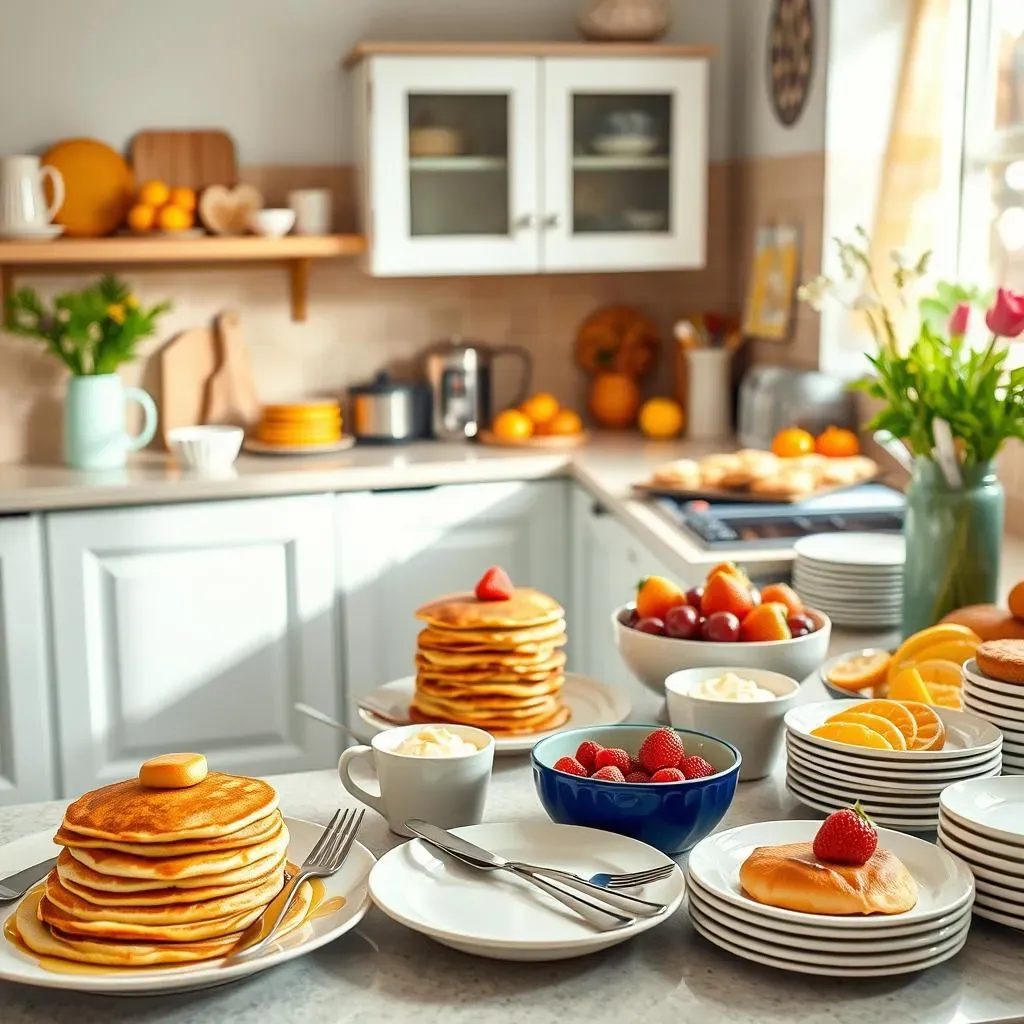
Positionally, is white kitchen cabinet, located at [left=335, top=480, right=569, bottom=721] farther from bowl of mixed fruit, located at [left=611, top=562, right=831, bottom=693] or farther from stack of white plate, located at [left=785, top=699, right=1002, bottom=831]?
stack of white plate, located at [left=785, top=699, right=1002, bottom=831]

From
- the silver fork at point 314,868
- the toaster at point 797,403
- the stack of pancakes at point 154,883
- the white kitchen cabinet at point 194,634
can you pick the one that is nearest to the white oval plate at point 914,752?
the silver fork at point 314,868

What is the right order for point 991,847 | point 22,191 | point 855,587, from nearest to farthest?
1. point 991,847
2. point 855,587
3. point 22,191

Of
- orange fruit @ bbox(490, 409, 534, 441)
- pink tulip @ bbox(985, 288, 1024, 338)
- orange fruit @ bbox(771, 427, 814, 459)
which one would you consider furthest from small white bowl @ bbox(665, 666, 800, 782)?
orange fruit @ bbox(490, 409, 534, 441)

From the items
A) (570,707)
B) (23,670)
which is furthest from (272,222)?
(570,707)

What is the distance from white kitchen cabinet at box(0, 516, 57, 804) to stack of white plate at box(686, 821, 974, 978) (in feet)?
7.40

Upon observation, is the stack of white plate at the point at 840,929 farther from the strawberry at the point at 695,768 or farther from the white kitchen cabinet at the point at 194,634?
the white kitchen cabinet at the point at 194,634

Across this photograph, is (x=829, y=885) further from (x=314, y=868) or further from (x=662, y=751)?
(x=314, y=868)

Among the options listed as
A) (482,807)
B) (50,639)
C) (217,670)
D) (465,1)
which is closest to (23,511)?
(50,639)

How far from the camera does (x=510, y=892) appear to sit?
1167mm

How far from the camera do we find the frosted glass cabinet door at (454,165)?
11.3 ft

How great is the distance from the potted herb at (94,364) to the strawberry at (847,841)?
2541mm

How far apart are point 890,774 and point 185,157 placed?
2.79m

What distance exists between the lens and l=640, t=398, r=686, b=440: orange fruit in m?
3.75

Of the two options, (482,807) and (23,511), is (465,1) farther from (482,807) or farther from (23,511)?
(482,807)
